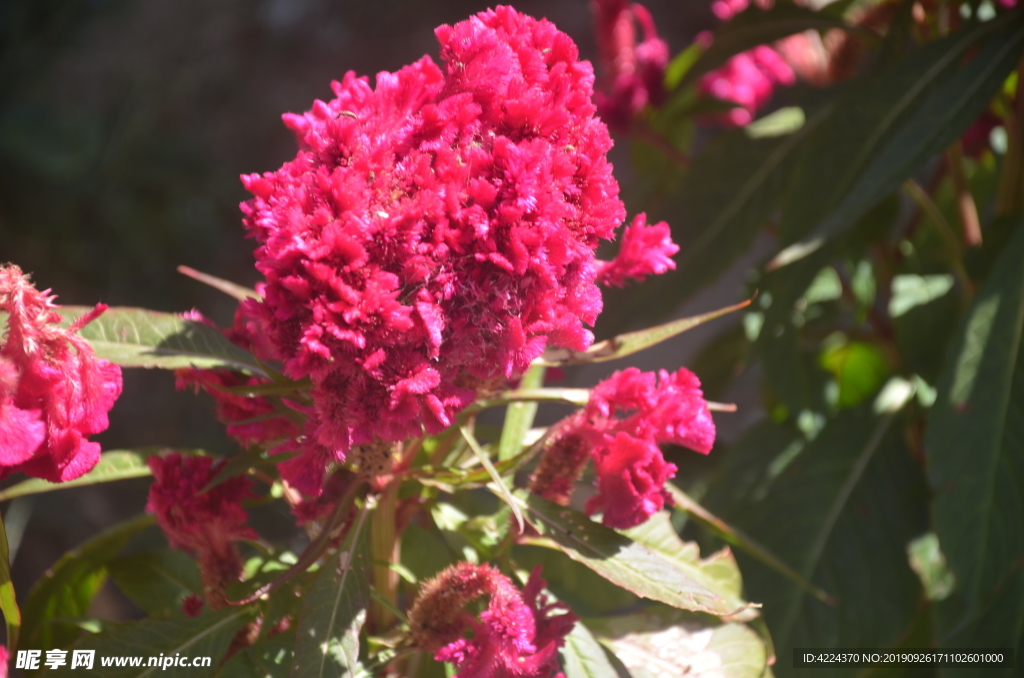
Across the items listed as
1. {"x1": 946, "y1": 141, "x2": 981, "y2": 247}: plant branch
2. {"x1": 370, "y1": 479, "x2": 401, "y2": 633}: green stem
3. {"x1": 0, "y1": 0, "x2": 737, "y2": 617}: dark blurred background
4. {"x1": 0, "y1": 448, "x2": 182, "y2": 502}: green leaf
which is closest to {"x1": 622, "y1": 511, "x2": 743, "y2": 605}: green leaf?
{"x1": 370, "y1": 479, "x2": 401, "y2": 633}: green stem

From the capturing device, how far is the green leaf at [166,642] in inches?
27.1

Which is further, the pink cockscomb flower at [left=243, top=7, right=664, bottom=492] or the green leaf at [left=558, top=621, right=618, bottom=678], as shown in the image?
the green leaf at [left=558, top=621, right=618, bottom=678]

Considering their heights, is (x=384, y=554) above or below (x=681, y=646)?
above

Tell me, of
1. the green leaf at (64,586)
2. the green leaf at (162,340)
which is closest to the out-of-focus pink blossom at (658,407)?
the green leaf at (162,340)

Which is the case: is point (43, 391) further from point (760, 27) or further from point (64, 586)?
point (760, 27)

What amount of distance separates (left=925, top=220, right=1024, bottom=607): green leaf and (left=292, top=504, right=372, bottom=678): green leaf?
0.75m

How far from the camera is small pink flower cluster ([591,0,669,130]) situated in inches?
54.4

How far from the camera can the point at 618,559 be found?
678mm

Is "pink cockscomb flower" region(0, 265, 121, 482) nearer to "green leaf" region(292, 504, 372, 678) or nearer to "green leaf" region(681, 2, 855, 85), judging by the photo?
"green leaf" region(292, 504, 372, 678)

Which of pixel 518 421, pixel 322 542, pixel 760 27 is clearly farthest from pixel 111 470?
pixel 760 27

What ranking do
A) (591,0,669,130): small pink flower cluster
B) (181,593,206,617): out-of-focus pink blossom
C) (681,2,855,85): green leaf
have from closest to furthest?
(181,593,206,617): out-of-focus pink blossom → (681,2,855,85): green leaf → (591,0,669,130): small pink flower cluster

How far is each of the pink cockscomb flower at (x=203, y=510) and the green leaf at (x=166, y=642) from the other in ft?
0.10

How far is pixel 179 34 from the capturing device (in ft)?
10.8

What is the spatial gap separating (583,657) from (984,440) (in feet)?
2.09
